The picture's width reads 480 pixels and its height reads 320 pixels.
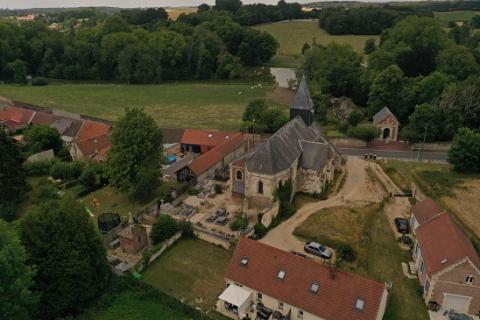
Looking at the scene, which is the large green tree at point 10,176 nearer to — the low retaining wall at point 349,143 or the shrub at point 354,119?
the low retaining wall at point 349,143

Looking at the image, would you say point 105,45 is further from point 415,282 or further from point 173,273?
point 415,282

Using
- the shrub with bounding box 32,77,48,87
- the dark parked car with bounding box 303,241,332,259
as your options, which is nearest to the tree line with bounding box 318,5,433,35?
the shrub with bounding box 32,77,48,87

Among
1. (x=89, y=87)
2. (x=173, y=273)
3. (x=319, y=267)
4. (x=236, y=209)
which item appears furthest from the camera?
(x=89, y=87)

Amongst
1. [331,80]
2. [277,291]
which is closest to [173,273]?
[277,291]

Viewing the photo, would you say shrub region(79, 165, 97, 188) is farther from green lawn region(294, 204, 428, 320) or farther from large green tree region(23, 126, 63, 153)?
green lawn region(294, 204, 428, 320)

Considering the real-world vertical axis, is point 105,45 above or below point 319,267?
above

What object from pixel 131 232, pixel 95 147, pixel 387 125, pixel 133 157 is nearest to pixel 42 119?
pixel 95 147

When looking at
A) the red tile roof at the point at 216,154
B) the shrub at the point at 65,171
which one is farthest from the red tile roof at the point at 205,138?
the shrub at the point at 65,171

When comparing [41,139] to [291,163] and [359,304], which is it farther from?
[359,304]
